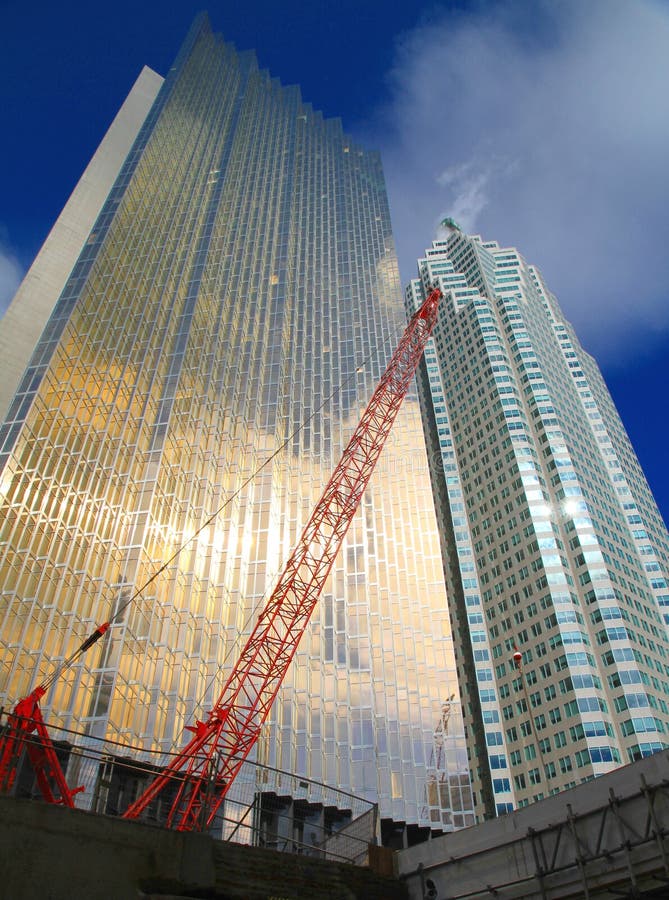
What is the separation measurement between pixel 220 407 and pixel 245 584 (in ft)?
69.0

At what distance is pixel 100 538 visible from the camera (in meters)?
57.4

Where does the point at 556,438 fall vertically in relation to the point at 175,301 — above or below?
above

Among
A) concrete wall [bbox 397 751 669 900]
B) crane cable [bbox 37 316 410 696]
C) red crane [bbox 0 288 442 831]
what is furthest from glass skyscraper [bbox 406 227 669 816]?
concrete wall [bbox 397 751 669 900]

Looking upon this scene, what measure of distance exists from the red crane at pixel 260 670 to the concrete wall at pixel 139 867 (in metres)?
2.38

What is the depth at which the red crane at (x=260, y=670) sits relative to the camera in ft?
109

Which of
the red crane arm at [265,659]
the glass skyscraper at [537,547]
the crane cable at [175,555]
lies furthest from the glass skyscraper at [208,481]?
the glass skyscraper at [537,547]

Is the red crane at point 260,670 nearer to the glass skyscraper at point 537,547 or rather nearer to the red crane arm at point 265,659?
the red crane arm at point 265,659

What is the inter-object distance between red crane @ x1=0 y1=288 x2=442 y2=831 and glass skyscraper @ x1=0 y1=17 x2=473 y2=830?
195 inches

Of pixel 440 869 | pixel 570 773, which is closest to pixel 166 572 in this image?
pixel 440 869

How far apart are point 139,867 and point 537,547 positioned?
285ft

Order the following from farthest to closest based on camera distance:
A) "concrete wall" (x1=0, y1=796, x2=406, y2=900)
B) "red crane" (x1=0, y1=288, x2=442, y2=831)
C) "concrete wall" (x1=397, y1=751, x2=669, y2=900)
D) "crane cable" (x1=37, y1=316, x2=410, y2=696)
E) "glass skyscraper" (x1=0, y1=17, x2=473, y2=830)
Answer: "glass skyscraper" (x1=0, y1=17, x2=473, y2=830)
"crane cable" (x1=37, y1=316, x2=410, y2=696)
"red crane" (x1=0, y1=288, x2=442, y2=831)
"concrete wall" (x1=397, y1=751, x2=669, y2=900)
"concrete wall" (x1=0, y1=796, x2=406, y2=900)

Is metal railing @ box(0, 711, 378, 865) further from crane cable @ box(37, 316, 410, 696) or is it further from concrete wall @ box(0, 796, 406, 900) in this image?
crane cable @ box(37, 316, 410, 696)

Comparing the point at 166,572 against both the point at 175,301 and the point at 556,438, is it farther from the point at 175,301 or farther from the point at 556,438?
the point at 556,438

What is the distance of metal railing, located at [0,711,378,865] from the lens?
26.0m
